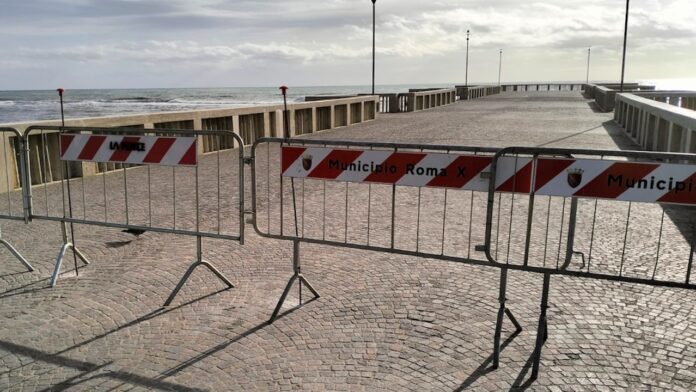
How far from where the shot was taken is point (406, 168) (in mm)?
4504

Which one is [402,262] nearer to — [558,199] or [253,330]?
[253,330]

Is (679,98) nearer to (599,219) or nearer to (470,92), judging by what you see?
(599,219)

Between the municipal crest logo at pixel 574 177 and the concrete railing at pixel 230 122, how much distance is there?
403 centimetres

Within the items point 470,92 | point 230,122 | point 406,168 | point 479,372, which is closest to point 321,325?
point 479,372

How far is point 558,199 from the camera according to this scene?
9.00m

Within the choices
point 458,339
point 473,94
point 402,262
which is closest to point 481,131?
point 402,262

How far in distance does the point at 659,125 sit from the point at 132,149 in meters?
12.8

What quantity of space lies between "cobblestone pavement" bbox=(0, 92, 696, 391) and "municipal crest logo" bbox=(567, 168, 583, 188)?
1.18m

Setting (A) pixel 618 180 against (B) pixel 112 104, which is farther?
(B) pixel 112 104

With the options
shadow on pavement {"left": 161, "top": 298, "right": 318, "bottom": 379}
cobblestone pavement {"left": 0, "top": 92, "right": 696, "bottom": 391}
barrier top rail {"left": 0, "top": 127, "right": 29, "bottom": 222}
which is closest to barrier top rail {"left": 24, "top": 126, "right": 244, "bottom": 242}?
barrier top rail {"left": 0, "top": 127, "right": 29, "bottom": 222}

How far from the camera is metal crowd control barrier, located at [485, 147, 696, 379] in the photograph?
12.3 feet

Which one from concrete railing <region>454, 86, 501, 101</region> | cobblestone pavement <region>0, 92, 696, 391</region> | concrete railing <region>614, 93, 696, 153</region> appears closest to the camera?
cobblestone pavement <region>0, 92, 696, 391</region>

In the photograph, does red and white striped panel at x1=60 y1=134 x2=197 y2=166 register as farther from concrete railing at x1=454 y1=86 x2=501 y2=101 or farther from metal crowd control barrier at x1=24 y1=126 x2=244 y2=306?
concrete railing at x1=454 y1=86 x2=501 y2=101

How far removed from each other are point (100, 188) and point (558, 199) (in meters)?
7.96
